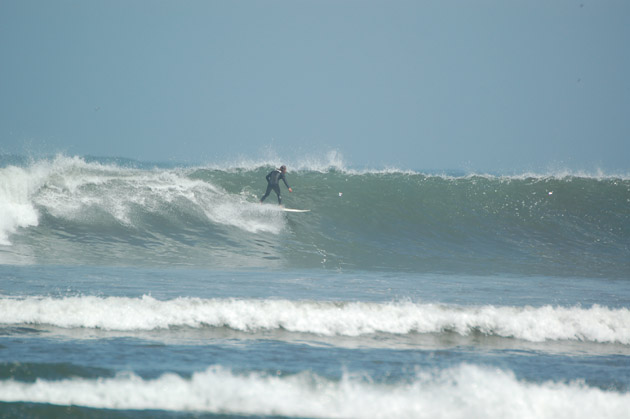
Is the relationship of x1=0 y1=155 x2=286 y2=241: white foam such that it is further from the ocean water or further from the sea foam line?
the sea foam line

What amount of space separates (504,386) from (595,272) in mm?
7314

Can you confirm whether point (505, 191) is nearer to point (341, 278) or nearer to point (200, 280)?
point (341, 278)

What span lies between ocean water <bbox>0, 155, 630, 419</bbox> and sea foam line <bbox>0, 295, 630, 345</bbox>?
0.07ft

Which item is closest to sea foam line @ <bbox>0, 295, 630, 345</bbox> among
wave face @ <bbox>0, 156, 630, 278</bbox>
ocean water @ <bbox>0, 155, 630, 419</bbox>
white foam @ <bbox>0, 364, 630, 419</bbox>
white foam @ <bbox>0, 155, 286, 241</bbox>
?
ocean water @ <bbox>0, 155, 630, 419</bbox>

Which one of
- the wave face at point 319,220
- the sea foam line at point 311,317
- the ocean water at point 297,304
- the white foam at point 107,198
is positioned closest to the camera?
the ocean water at point 297,304

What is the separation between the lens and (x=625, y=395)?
389 centimetres

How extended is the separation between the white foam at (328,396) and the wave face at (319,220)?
5.50 metres

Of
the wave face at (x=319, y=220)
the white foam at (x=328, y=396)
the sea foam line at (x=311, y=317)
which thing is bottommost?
the white foam at (x=328, y=396)

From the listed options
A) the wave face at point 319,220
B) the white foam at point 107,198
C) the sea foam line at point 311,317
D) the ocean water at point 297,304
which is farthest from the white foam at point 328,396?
the white foam at point 107,198

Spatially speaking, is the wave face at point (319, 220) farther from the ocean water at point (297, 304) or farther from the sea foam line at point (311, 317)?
the sea foam line at point (311, 317)

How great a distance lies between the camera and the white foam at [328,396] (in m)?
3.58

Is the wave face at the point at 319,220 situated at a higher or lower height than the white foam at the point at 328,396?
higher

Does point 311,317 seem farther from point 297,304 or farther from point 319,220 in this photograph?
point 319,220

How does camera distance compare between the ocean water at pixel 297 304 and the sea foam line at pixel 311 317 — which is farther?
the sea foam line at pixel 311 317
